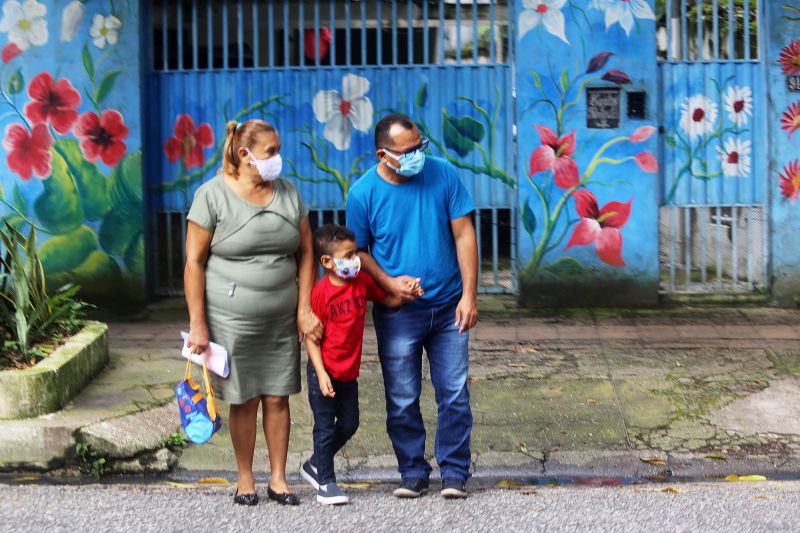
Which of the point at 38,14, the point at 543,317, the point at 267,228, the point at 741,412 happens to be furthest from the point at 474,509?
the point at 38,14

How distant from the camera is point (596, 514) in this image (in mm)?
5059

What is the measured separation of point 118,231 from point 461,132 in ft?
9.03

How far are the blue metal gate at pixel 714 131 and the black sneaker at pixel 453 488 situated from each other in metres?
4.69

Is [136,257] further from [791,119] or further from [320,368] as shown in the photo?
[791,119]

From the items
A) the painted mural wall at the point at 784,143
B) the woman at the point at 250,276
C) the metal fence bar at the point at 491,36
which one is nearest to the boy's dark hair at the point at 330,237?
the woman at the point at 250,276

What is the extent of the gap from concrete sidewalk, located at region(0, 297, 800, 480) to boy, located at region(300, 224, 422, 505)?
0.65m

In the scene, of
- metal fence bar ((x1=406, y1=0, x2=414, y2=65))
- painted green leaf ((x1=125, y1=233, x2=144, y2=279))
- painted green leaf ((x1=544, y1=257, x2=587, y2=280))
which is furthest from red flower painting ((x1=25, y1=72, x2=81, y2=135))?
painted green leaf ((x1=544, y1=257, x2=587, y2=280))

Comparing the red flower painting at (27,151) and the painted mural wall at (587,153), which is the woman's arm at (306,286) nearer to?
the painted mural wall at (587,153)

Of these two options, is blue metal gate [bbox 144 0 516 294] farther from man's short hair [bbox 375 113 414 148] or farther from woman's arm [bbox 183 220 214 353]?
woman's arm [bbox 183 220 214 353]

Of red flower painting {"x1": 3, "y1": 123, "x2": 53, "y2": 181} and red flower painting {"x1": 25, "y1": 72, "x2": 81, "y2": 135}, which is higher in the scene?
red flower painting {"x1": 25, "y1": 72, "x2": 81, "y2": 135}

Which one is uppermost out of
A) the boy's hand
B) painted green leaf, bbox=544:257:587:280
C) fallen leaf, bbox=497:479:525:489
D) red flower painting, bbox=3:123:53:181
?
red flower painting, bbox=3:123:53:181

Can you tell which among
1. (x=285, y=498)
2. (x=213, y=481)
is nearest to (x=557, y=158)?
(x=213, y=481)

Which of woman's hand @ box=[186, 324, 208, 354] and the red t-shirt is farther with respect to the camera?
the red t-shirt

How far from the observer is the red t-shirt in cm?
519
